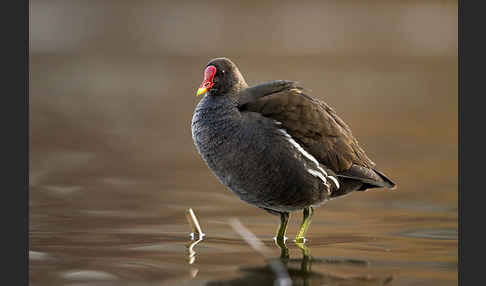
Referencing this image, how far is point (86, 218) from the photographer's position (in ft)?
23.0

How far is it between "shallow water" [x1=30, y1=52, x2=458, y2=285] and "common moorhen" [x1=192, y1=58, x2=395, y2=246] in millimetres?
401

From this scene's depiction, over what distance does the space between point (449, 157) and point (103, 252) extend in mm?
6127

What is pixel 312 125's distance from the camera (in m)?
Answer: 6.32

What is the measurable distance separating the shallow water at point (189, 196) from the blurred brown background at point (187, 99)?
0.03 meters

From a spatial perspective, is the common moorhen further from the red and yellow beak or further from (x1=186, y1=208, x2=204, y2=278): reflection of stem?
(x1=186, y1=208, x2=204, y2=278): reflection of stem

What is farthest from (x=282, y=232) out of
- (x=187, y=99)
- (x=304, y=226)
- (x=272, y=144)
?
(x=187, y=99)

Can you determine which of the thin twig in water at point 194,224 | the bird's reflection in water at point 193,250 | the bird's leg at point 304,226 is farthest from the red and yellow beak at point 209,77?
the bird's leg at point 304,226

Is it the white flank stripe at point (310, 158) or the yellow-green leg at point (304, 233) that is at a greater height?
the white flank stripe at point (310, 158)

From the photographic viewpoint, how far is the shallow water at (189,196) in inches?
215

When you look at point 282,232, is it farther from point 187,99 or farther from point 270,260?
point 187,99

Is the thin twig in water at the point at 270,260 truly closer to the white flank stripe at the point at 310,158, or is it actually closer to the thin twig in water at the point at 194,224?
the thin twig in water at the point at 194,224

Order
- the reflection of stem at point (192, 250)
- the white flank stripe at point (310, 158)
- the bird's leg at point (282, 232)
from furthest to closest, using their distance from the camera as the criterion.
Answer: the bird's leg at point (282, 232)
the white flank stripe at point (310, 158)
the reflection of stem at point (192, 250)

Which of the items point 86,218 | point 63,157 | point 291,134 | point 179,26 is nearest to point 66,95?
point 63,157

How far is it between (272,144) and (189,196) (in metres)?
2.36
